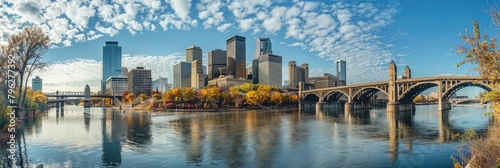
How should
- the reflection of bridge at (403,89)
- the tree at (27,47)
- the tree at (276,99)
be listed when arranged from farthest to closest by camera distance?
the tree at (276,99) → the reflection of bridge at (403,89) → the tree at (27,47)

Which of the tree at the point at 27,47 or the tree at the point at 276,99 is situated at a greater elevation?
the tree at the point at 27,47

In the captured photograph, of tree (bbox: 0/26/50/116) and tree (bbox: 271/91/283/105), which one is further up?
tree (bbox: 0/26/50/116)

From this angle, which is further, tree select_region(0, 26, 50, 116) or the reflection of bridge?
the reflection of bridge

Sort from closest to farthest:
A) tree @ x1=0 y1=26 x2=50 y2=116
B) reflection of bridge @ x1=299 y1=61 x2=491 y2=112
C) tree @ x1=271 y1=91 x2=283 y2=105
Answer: tree @ x1=0 y1=26 x2=50 y2=116 → reflection of bridge @ x1=299 y1=61 x2=491 y2=112 → tree @ x1=271 y1=91 x2=283 y2=105

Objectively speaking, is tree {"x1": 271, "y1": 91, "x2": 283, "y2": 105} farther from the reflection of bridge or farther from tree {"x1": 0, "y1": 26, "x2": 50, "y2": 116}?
tree {"x1": 0, "y1": 26, "x2": 50, "y2": 116}

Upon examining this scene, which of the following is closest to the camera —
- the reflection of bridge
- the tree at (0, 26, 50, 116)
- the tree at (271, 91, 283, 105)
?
the tree at (0, 26, 50, 116)

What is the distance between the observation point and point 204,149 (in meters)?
29.9

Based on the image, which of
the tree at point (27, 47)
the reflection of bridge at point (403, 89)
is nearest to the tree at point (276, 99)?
the reflection of bridge at point (403, 89)

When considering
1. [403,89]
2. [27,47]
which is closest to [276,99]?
[403,89]

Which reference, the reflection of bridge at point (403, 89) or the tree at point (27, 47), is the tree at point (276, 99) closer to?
the reflection of bridge at point (403, 89)

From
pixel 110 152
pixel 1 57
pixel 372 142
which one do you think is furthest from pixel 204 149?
pixel 1 57

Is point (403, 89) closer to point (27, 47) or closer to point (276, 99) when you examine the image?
point (276, 99)

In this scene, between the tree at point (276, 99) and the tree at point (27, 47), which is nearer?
the tree at point (27, 47)

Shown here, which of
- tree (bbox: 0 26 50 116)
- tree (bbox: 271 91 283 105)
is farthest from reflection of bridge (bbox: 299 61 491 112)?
tree (bbox: 0 26 50 116)
